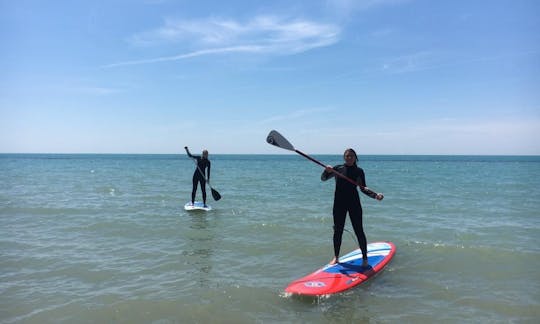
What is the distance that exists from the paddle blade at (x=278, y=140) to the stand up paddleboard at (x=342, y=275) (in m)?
2.23

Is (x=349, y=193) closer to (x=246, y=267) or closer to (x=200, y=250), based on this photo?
(x=246, y=267)

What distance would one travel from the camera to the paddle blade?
674 centimetres

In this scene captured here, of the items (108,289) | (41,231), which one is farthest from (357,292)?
(41,231)

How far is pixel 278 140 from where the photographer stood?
6.82 metres

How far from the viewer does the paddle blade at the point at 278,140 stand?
22.1 ft

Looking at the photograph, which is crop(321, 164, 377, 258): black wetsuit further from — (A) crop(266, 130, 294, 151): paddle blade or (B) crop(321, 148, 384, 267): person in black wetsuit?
(A) crop(266, 130, 294, 151): paddle blade

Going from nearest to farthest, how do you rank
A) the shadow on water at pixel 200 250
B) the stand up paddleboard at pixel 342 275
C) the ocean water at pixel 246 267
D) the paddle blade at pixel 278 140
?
the ocean water at pixel 246 267, the stand up paddleboard at pixel 342 275, the shadow on water at pixel 200 250, the paddle blade at pixel 278 140

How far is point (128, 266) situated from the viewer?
6773 mm

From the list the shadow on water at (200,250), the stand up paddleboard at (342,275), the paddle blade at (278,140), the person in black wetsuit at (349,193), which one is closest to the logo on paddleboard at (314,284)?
the stand up paddleboard at (342,275)

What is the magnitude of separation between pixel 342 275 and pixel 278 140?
258 centimetres

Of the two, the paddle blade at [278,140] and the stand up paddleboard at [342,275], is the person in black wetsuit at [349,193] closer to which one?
the stand up paddleboard at [342,275]

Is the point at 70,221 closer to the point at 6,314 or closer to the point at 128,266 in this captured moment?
the point at 128,266

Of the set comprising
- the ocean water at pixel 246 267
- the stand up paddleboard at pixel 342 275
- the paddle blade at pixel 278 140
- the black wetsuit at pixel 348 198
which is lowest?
the ocean water at pixel 246 267

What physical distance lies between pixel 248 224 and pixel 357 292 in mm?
5454
